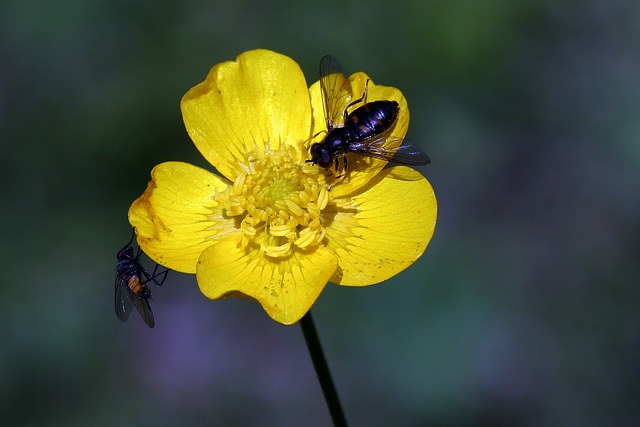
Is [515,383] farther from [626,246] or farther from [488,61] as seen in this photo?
[488,61]

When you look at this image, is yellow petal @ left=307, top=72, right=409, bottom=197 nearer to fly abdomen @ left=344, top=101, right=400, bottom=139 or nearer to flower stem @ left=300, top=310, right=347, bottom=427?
fly abdomen @ left=344, top=101, right=400, bottom=139

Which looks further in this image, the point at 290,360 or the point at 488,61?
the point at 488,61

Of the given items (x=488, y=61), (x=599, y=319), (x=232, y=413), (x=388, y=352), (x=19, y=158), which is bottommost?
(x=232, y=413)

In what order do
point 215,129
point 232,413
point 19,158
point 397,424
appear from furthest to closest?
1. point 19,158
2. point 232,413
3. point 397,424
4. point 215,129

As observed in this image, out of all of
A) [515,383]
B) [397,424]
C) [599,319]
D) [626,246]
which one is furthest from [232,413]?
[626,246]

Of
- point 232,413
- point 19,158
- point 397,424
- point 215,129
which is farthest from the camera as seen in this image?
point 19,158

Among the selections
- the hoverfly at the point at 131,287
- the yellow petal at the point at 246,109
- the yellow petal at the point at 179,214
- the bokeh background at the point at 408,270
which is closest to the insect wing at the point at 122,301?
the hoverfly at the point at 131,287

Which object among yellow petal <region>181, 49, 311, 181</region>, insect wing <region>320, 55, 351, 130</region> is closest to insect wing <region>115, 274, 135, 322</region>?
yellow petal <region>181, 49, 311, 181</region>

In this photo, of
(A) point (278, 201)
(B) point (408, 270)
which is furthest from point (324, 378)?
(B) point (408, 270)
